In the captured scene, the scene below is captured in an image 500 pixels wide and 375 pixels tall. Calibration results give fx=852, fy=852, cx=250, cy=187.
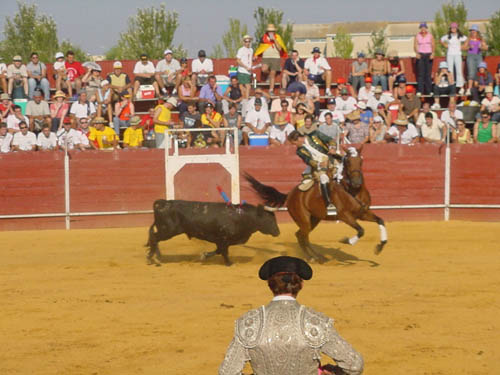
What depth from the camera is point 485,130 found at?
52.8 ft

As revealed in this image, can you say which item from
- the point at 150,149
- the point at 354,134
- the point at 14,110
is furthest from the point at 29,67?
the point at 354,134

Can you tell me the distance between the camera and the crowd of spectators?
1597cm

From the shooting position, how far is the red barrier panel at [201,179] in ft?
50.5

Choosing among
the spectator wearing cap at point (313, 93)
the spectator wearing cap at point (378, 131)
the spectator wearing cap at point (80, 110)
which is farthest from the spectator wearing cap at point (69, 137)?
the spectator wearing cap at point (378, 131)

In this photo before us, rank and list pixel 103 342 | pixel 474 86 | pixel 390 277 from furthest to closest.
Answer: pixel 474 86, pixel 390 277, pixel 103 342

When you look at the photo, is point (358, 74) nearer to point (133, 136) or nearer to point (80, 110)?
point (133, 136)

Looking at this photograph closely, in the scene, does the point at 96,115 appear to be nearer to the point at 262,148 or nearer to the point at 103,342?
the point at 262,148

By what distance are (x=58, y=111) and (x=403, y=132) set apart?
6.65m

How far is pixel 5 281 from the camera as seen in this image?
10.2 m

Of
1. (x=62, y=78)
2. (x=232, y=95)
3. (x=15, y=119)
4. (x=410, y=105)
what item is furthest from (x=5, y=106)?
(x=410, y=105)

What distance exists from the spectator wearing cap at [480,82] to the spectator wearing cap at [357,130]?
3.13m

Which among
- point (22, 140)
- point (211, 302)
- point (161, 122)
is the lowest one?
point (211, 302)

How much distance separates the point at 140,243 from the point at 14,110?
467cm

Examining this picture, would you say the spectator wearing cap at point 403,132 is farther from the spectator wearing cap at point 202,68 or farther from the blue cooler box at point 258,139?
the spectator wearing cap at point 202,68
